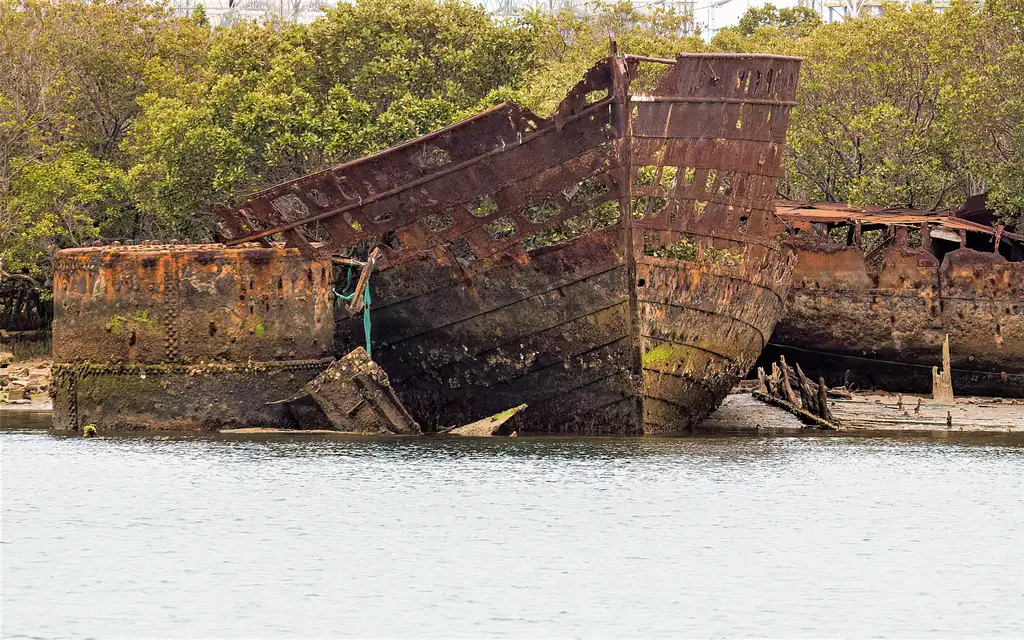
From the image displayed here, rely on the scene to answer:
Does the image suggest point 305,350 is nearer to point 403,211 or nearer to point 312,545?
point 403,211

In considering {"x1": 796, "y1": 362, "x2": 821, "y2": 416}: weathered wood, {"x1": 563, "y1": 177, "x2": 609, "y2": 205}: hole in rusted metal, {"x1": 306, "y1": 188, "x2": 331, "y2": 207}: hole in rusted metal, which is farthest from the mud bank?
{"x1": 306, "y1": 188, "x2": 331, "y2": 207}: hole in rusted metal

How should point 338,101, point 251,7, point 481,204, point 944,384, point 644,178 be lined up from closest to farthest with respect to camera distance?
1. point 481,204
2. point 644,178
3. point 944,384
4. point 338,101
5. point 251,7

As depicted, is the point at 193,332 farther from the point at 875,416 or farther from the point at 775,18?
the point at 775,18

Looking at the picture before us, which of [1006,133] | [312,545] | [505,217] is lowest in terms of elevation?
[312,545]

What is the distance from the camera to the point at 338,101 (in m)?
33.6

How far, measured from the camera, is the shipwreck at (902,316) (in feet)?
97.1

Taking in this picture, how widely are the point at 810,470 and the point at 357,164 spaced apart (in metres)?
6.86

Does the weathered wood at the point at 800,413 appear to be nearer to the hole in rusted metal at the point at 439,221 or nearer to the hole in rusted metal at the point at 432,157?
the hole in rusted metal at the point at 439,221

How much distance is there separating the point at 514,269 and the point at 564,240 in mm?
738

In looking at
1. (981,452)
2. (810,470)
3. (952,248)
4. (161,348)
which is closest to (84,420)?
(161,348)

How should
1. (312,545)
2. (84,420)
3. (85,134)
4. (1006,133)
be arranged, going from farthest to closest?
(85,134) < (1006,133) < (84,420) < (312,545)

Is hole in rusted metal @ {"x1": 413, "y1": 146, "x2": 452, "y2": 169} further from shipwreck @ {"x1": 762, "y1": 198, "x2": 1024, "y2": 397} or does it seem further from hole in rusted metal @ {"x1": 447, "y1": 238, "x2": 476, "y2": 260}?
shipwreck @ {"x1": 762, "y1": 198, "x2": 1024, "y2": 397}

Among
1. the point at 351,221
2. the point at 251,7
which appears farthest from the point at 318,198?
the point at 251,7

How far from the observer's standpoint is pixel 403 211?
71.6ft
